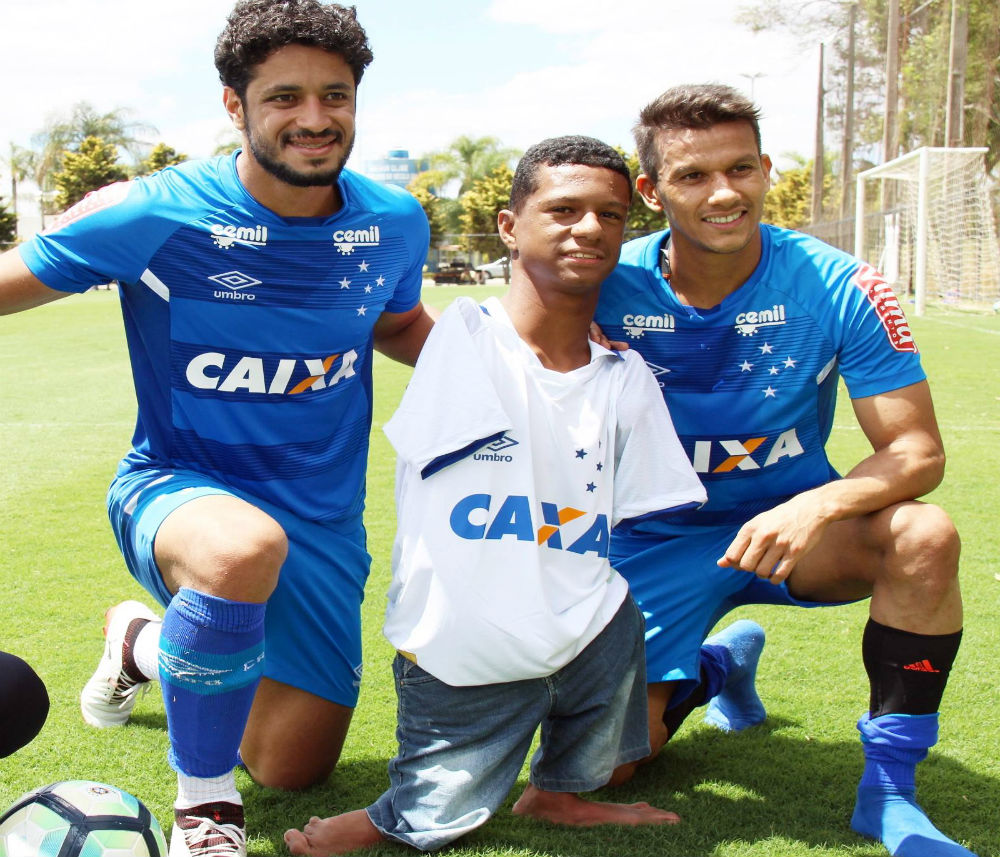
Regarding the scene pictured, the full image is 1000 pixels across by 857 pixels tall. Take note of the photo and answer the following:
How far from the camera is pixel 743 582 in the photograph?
10.2ft

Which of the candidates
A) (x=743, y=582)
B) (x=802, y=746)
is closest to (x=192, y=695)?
(x=743, y=582)

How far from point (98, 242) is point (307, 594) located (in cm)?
113

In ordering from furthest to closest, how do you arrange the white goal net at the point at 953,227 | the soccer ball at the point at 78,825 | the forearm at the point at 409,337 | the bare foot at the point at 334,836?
1. the white goal net at the point at 953,227
2. the forearm at the point at 409,337
3. the bare foot at the point at 334,836
4. the soccer ball at the point at 78,825

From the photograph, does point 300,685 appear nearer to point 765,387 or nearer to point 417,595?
point 417,595

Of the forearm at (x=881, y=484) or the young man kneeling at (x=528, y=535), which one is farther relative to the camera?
the forearm at (x=881, y=484)

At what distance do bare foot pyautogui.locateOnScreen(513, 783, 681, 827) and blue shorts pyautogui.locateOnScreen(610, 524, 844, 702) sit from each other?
1.40 feet

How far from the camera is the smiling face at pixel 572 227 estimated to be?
106 inches

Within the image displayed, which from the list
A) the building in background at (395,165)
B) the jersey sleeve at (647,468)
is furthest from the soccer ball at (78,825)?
the building in background at (395,165)

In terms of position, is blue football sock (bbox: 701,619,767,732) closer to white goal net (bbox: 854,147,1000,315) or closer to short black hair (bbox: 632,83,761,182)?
short black hair (bbox: 632,83,761,182)

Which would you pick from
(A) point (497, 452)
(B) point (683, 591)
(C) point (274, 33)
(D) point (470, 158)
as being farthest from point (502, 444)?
(D) point (470, 158)

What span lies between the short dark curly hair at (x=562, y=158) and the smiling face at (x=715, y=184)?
20 cm

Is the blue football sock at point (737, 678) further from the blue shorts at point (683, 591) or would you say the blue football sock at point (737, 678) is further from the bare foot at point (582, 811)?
the bare foot at point (582, 811)

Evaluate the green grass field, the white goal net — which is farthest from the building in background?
the green grass field

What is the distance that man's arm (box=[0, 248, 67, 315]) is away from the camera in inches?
105
